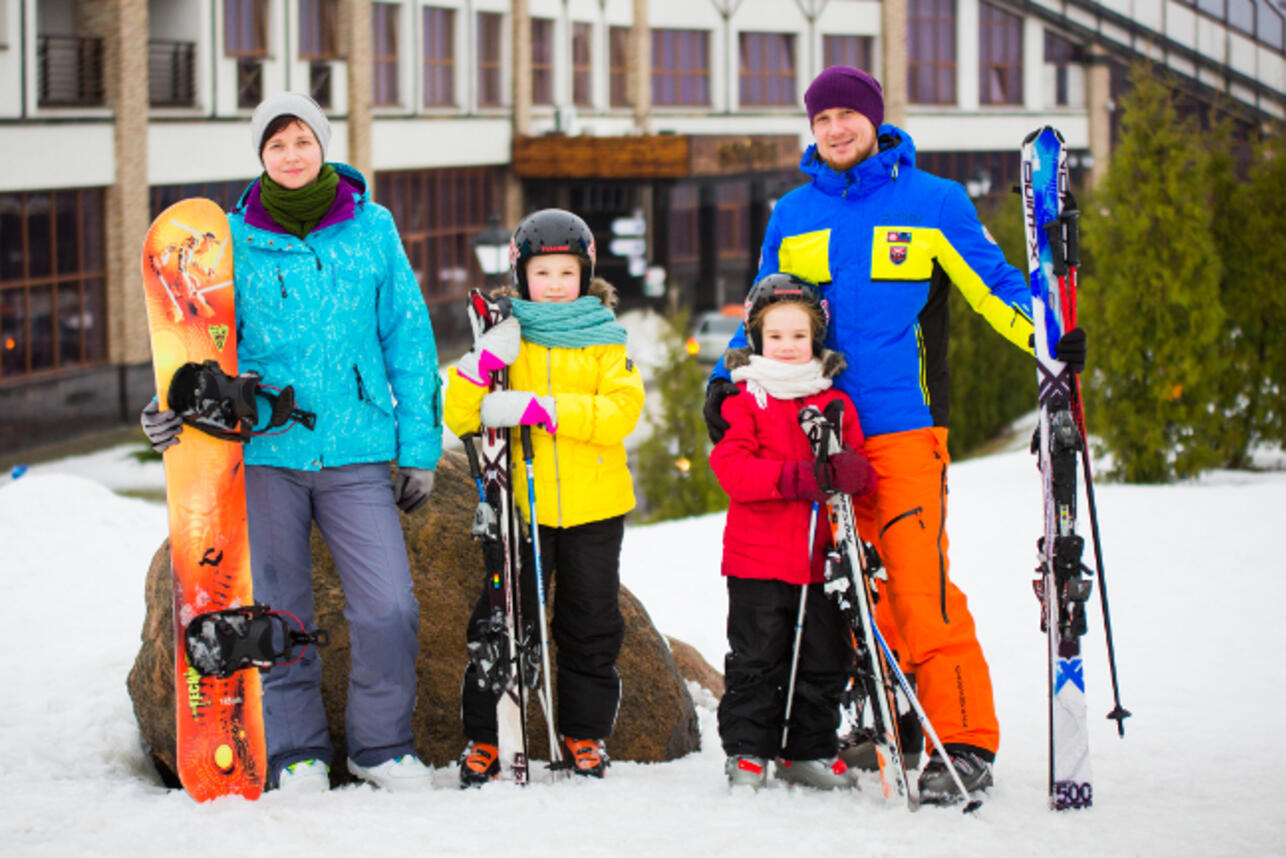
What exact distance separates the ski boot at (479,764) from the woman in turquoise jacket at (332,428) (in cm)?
11

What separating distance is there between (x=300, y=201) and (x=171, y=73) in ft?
64.4

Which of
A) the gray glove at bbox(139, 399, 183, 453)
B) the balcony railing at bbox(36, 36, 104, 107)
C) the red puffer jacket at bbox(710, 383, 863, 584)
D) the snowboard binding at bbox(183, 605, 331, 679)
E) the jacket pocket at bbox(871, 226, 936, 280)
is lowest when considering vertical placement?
the snowboard binding at bbox(183, 605, 331, 679)

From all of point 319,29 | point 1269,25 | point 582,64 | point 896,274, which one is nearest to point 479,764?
point 896,274

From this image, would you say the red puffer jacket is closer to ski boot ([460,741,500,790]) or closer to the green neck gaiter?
ski boot ([460,741,500,790])

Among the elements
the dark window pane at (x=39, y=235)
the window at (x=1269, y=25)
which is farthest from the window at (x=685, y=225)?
the dark window pane at (x=39, y=235)

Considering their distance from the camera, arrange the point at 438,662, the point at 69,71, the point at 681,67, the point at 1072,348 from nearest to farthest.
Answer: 1. the point at 1072,348
2. the point at 438,662
3. the point at 69,71
4. the point at 681,67

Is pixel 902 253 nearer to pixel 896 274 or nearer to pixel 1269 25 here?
pixel 896 274

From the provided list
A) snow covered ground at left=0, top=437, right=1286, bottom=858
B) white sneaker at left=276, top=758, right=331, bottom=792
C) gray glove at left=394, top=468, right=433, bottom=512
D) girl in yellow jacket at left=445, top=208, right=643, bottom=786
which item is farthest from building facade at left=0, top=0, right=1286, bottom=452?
white sneaker at left=276, top=758, right=331, bottom=792

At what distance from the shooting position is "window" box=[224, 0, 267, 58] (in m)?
22.8

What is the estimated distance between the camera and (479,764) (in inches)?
154

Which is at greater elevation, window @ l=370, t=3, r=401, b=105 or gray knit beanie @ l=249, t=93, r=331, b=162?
window @ l=370, t=3, r=401, b=105

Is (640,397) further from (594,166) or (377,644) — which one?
(594,166)

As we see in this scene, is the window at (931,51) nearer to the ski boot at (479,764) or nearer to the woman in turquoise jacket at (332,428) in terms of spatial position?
the woman in turquoise jacket at (332,428)

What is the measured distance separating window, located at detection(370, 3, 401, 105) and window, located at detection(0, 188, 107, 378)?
28.1 feet
